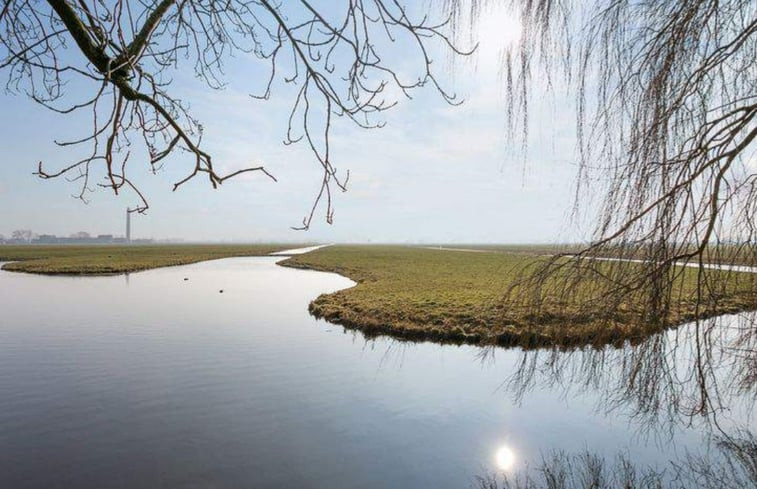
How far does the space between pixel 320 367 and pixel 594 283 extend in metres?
9.48

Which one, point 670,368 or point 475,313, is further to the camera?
point 475,313

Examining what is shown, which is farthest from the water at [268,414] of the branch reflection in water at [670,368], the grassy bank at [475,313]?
the branch reflection in water at [670,368]

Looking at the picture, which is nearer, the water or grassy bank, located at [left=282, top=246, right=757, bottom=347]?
grassy bank, located at [left=282, top=246, right=757, bottom=347]

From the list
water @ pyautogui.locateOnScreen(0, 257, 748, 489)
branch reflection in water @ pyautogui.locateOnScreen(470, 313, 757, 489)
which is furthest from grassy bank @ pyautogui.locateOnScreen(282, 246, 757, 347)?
water @ pyautogui.locateOnScreen(0, 257, 748, 489)

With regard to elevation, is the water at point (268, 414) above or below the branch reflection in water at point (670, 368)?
below

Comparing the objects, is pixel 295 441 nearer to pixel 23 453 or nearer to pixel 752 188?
pixel 23 453

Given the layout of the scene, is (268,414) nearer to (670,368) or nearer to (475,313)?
(670,368)

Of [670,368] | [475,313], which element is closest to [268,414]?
[670,368]

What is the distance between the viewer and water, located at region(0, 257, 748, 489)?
257 inches

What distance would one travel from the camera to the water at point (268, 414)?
21.4 ft

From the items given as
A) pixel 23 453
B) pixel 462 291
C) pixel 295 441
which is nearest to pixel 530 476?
pixel 295 441

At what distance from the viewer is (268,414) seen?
8.30m

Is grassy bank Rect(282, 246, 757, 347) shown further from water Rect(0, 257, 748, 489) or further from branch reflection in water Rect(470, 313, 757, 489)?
water Rect(0, 257, 748, 489)

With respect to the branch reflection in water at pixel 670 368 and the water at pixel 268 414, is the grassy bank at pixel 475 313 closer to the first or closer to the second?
the branch reflection in water at pixel 670 368
